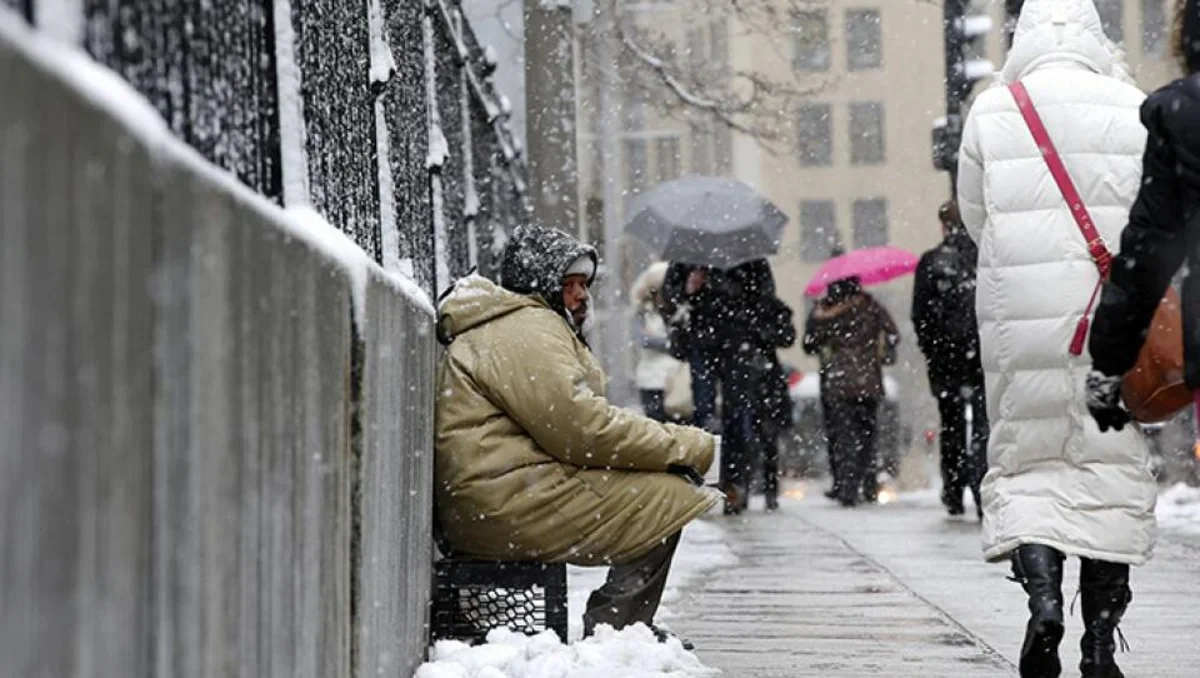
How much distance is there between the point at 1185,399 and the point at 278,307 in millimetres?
2146

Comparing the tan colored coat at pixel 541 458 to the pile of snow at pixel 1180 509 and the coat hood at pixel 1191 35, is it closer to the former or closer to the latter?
the coat hood at pixel 1191 35

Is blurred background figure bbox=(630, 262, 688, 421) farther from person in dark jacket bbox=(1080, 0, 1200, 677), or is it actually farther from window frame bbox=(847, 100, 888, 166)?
window frame bbox=(847, 100, 888, 166)

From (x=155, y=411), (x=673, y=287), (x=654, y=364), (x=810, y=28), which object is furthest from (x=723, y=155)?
(x=155, y=411)

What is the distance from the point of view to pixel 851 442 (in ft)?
55.0

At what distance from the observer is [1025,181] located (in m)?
6.32

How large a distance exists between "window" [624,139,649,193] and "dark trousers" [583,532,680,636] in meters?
60.5

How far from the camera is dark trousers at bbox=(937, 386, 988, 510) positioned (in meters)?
13.1

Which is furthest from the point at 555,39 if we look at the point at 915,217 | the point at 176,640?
the point at 915,217

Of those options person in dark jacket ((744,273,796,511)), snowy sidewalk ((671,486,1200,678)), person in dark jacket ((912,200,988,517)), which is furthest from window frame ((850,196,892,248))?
snowy sidewalk ((671,486,1200,678))

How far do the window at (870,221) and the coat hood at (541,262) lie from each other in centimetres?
6103

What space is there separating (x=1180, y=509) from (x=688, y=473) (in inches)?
322

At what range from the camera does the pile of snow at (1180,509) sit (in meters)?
13.0

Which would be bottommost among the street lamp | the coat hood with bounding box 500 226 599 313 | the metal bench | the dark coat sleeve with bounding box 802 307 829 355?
the metal bench

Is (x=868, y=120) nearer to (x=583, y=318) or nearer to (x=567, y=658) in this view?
(x=583, y=318)
